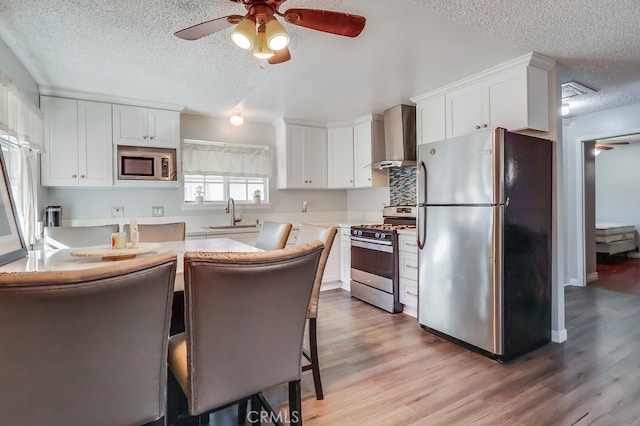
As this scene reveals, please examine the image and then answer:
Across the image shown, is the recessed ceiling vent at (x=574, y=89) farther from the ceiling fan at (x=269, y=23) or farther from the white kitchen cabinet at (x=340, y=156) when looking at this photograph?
the ceiling fan at (x=269, y=23)

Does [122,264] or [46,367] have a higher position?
[122,264]

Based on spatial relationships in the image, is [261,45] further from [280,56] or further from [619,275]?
[619,275]

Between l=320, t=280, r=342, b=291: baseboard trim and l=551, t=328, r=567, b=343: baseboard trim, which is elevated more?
l=320, t=280, r=342, b=291: baseboard trim

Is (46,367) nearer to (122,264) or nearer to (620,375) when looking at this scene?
(122,264)

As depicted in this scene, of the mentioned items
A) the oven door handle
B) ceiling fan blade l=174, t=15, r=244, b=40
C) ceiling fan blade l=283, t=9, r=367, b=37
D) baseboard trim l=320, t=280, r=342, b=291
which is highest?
ceiling fan blade l=174, t=15, r=244, b=40

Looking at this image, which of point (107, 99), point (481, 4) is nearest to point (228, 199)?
point (107, 99)

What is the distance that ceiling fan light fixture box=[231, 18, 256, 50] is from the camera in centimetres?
153

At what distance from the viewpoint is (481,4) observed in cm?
184

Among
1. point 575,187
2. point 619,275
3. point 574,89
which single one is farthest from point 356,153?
point 619,275

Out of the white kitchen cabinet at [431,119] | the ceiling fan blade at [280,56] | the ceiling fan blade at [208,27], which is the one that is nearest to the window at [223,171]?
the white kitchen cabinet at [431,119]

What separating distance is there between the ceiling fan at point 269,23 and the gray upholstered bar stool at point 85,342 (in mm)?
1159

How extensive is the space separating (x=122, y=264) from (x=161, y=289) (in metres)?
0.14

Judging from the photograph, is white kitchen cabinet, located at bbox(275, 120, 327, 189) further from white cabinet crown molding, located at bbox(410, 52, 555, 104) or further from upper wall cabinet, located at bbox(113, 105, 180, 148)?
white cabinet crown molding, located at bbox(410, 52, 555, 104)

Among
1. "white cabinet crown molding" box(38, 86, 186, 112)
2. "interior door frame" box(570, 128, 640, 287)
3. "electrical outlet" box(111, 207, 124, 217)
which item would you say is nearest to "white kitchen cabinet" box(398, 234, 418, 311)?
"interior door frame" box(570, 128, 640, 287)
